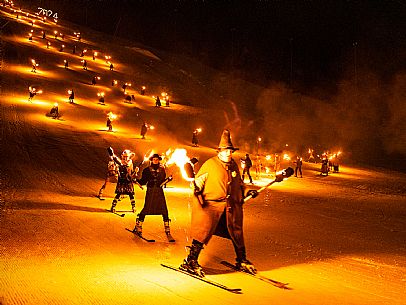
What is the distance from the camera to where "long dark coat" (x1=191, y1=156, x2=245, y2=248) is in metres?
7.51

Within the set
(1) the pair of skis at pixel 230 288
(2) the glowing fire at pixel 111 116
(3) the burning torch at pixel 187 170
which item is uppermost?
(2) the glowing fire at pixel 111 116

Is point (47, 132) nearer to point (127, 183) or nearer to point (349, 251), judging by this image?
point (127, 183)

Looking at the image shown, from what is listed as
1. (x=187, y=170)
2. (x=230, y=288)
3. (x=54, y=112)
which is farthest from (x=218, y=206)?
(x=54, y=112)

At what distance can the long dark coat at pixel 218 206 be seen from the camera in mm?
7508

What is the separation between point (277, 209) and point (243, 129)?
29.8m

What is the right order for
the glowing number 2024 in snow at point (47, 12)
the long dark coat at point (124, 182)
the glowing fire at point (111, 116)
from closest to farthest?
the long dark coat at point (124, 182)
the glowing fire at point (111, 116)
the glowing number 2024 in snow at point (47, 12)

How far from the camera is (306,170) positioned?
33.4 m

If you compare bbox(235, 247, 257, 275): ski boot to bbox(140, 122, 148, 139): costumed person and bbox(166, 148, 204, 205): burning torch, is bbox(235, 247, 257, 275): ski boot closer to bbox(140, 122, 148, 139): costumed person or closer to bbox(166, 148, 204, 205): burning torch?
bbox(166, 148, 204, 205): burning torch

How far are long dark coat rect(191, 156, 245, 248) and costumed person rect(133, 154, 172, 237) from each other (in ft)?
7.95

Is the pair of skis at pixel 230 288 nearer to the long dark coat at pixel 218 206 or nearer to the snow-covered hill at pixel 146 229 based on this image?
the snow-covered hill at pixel 146 229


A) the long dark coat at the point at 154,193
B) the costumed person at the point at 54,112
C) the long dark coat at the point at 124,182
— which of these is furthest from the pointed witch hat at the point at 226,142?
the costumed person at the point at 54,112

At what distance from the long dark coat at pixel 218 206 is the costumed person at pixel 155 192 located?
7.95 feet

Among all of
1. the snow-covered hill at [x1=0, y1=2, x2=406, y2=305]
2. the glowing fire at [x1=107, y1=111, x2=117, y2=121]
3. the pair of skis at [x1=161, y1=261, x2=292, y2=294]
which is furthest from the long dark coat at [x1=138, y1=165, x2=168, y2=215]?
the glowing fire at [x1=107, y1=111, x2=117, y2=121]

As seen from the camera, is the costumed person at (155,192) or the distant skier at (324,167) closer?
the costumed person at (155,192)
